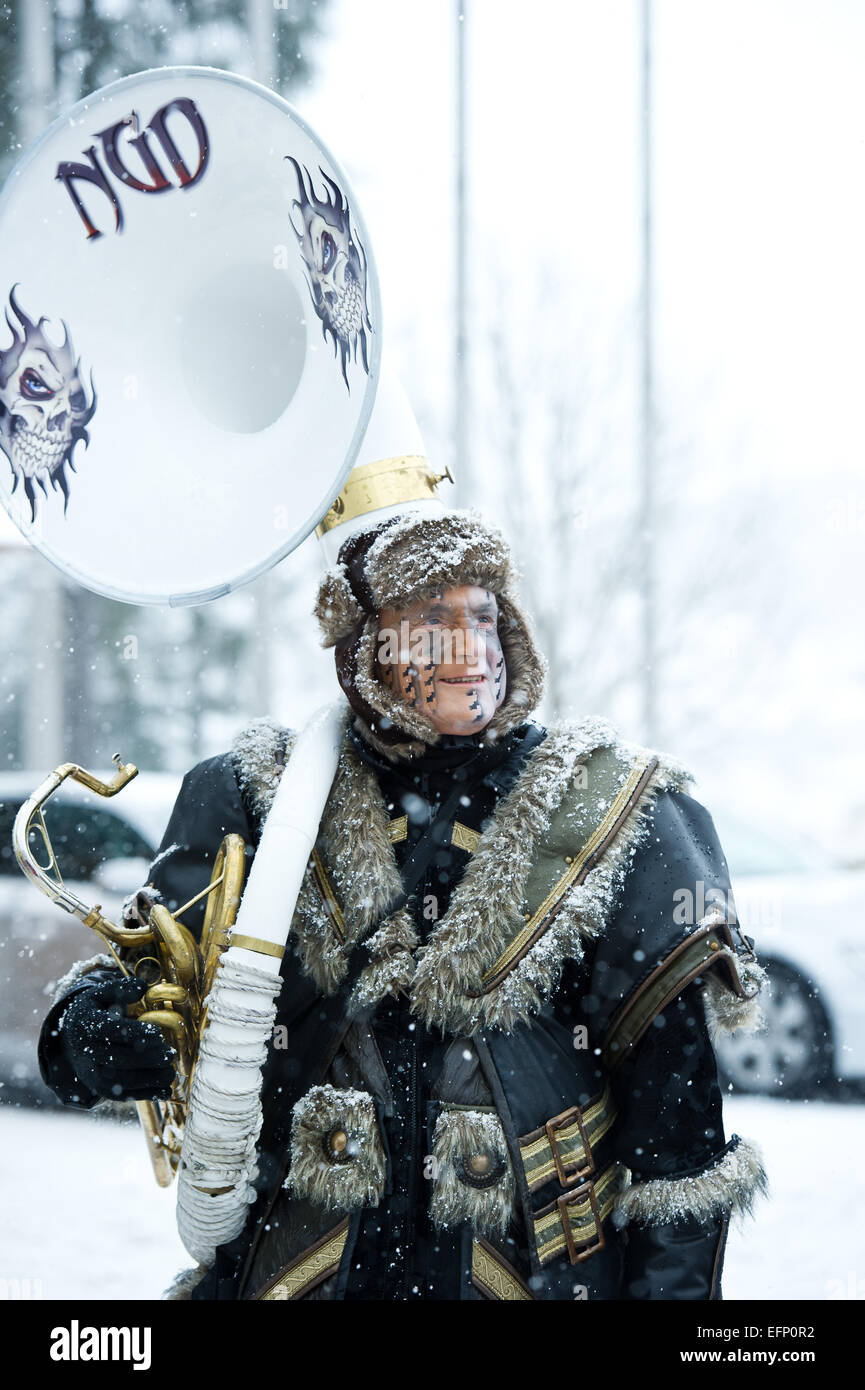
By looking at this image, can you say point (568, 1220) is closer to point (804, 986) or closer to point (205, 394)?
point (205, 394)

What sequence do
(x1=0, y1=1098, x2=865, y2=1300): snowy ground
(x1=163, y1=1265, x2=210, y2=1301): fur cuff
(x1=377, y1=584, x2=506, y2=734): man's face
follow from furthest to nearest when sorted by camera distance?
(x1=0, y1=1098, x2=865, y2=1300): snowy ground → (x1=163, y1=1265, x2=210, y2=1301): fur cuff → (x1=377, y1=584, x2=506, y2=734): man's face

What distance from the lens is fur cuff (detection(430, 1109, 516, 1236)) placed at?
1.75 meters

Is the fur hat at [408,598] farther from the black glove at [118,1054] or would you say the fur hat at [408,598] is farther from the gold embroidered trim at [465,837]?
the black glove at [118,1054]

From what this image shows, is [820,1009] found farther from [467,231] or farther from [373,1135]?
[467,231]

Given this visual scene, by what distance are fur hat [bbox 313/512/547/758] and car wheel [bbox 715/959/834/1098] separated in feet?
12.4

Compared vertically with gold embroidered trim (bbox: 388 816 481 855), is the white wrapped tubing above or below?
below

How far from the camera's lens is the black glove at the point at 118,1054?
5.93ft

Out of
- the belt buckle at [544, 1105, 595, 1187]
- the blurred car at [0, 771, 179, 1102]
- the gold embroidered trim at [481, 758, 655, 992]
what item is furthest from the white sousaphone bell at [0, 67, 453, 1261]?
the blurred car at [0, 771, 179, 1102]

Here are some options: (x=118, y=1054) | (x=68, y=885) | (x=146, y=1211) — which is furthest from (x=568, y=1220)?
(x=68, y=885)

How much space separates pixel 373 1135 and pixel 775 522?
30.7 feet

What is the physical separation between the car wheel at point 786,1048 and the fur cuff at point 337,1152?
381 centimetres

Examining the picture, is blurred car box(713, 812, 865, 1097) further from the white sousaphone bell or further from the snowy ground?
the white sousaphone bell

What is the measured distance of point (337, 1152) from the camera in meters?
1.80
